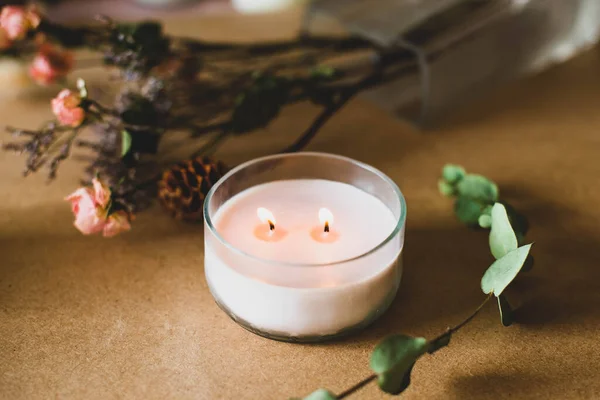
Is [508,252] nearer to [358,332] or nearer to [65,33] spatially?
[358,332]

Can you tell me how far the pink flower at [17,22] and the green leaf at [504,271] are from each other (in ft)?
1.60

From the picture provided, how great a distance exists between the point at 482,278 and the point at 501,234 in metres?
0.04

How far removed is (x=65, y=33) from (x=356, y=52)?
0.40 metres

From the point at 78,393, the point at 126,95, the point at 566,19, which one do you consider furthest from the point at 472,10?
the point at 78,393

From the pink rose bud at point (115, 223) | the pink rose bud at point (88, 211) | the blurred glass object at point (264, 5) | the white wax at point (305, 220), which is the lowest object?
the blurred glass object at point (264, 5)

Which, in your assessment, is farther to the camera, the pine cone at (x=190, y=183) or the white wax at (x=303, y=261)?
the pine cone at (x=190, y=183)

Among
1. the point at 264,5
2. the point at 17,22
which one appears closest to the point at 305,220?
the point at 17,22

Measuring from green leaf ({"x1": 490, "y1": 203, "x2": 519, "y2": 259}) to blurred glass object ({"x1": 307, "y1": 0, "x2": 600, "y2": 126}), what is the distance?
293 mm

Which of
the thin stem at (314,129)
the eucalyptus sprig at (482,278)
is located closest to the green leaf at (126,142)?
the thin stem at (314,129)

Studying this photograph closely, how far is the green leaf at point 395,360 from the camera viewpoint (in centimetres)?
40

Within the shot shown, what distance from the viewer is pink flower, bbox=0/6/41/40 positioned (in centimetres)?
63

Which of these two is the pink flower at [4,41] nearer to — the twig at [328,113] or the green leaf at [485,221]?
the twig at [328,113]

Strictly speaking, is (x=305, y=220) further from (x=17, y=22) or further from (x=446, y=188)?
(x=17, y=22)

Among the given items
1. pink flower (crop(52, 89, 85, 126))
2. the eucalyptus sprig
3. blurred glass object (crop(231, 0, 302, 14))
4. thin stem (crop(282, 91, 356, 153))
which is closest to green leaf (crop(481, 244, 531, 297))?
the eucalyptus sprig
